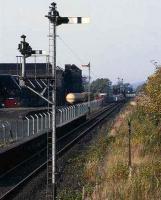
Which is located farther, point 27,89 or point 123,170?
point 27,89

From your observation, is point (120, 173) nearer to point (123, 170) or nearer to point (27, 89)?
point (123, 170)

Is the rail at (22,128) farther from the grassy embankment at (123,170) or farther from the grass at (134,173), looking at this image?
the grass at (134,173)

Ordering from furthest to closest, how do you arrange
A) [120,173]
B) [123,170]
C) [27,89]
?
[27,89] < [123,170] < [120,173]

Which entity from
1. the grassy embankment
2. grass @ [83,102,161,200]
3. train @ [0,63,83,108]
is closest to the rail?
the grassy embankment

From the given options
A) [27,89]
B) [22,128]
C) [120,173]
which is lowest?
[120,173]

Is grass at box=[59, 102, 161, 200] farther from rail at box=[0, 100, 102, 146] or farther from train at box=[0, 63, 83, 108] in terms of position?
train at box=[0, 63, 83, 108]

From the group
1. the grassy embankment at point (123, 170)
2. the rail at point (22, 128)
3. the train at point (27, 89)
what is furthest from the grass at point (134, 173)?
the train at point (27, 89)

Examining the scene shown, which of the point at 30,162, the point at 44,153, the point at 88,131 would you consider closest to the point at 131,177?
the point at 30,162

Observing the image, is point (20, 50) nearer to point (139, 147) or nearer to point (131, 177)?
point (131, 177)

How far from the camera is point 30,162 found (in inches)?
1120

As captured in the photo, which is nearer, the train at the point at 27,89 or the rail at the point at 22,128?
the rail at the point at 22,128

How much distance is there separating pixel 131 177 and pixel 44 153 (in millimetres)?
14908

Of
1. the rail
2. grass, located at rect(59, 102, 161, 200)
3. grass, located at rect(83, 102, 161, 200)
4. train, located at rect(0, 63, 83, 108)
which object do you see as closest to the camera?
grass, located at rect(83, 102, 161, 200)

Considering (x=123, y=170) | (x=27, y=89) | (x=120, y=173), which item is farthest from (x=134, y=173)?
(x=27, y=89)
